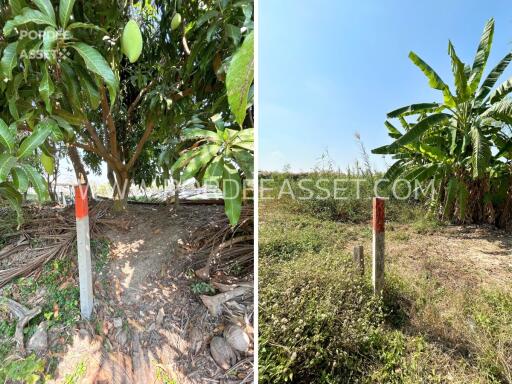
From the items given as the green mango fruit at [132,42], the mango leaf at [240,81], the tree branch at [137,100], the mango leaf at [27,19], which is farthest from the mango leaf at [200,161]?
the tree branch at [137,100]

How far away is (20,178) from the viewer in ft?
2.86

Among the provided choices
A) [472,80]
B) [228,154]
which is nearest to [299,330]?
→ [228,154]

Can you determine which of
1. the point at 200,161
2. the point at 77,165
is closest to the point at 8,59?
the point at 200,161

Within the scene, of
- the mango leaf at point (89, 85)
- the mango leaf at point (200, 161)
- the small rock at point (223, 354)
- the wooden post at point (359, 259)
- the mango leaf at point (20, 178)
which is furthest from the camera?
the wooden post at point (359, 259)

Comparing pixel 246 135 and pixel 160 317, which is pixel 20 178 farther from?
pixel 160 317

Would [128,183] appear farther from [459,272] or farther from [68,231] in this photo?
[459,272]

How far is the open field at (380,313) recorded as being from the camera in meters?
1.26

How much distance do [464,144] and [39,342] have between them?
2.87 meters

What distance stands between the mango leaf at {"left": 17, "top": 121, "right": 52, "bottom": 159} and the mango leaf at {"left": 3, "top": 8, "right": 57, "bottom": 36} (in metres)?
0.23

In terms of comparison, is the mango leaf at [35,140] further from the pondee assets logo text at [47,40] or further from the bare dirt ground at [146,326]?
the bare dirt ground at [146,326]

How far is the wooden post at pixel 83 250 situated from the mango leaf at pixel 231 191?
3.24 feet

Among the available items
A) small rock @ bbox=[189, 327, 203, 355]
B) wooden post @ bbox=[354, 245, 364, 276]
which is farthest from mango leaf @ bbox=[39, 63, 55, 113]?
wooden post @ bbox=[354, 245, 364, 276]

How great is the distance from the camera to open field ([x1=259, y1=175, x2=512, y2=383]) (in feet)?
4.13

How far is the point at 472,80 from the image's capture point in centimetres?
257
